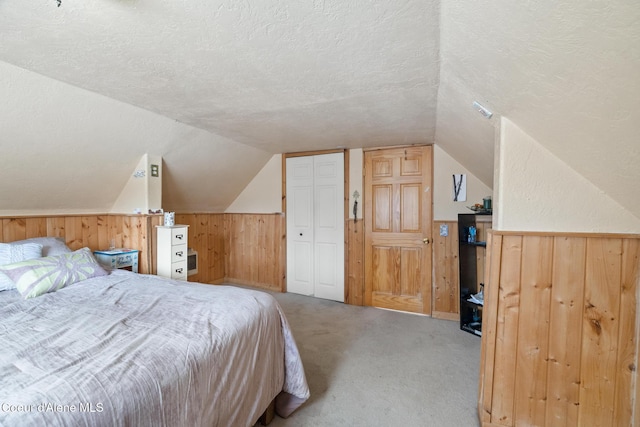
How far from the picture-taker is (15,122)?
1860 mm

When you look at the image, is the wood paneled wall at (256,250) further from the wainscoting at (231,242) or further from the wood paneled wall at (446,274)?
the wood paneled wall at (446,274)

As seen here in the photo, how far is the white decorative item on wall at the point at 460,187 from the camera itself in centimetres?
324

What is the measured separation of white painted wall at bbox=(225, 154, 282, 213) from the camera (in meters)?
4.29

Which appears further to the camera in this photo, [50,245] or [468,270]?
[468,270]

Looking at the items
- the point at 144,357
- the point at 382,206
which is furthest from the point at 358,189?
the point at 144,357

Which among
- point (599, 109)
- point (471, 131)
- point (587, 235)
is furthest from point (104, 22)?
point (587, 235)

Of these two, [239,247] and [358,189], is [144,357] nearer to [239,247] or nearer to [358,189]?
[358,189]

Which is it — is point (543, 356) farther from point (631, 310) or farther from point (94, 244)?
point (94, 244)

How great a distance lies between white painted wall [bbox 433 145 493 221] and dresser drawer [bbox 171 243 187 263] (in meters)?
2.95

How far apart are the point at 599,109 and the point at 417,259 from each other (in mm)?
2685

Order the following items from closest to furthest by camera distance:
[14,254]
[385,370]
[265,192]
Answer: [14,254], [385,370], [265,192]

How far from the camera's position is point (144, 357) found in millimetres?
1079

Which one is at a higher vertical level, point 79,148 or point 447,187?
point 79,148

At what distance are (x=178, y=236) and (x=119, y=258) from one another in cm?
57
